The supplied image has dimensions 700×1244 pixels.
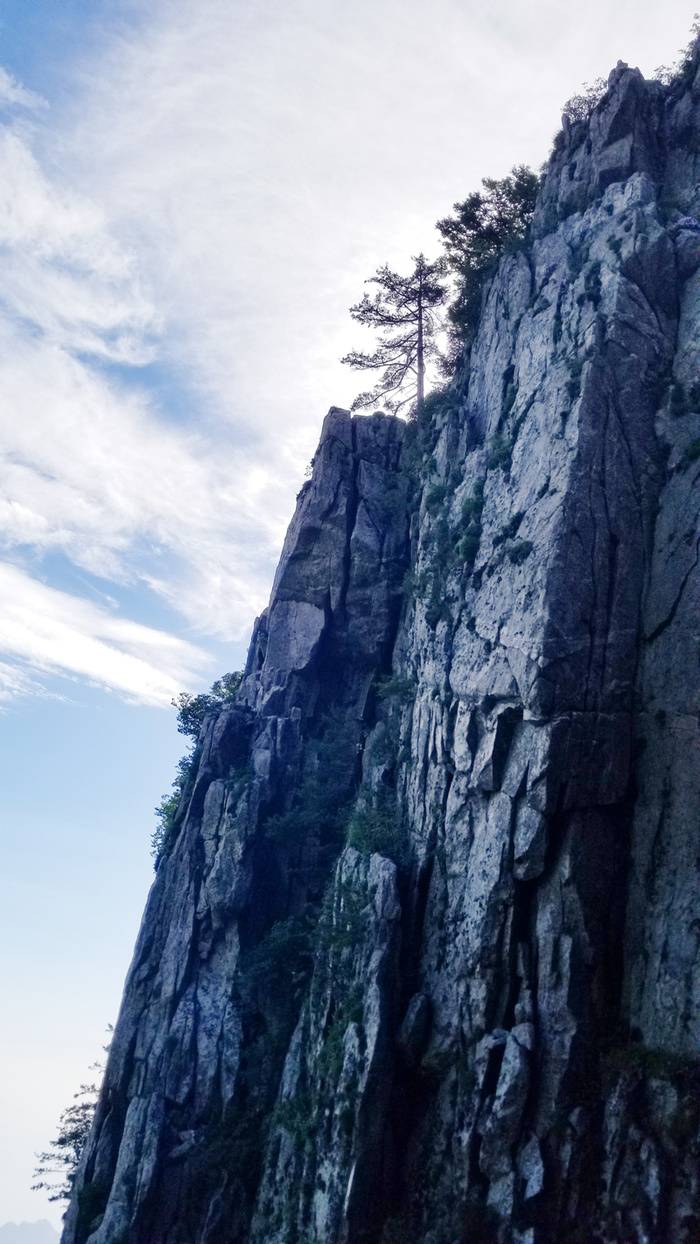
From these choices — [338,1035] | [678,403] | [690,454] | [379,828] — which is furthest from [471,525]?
[338,1035]

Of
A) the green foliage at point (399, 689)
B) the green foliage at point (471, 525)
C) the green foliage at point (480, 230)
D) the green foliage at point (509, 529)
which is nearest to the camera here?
the green foliage at point (509, 529)

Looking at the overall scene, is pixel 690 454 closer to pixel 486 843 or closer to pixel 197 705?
pixel 486 843

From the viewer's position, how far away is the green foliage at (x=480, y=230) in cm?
4275

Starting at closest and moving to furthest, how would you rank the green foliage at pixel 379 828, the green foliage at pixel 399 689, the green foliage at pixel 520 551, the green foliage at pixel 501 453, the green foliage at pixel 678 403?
the green foliage at pixel 678 403 → the green foliage at pixel 520 551 → the green foliage at pixel 379 828 → the green foliage at pixel 501 453 → the green foliage at pixel 399 689

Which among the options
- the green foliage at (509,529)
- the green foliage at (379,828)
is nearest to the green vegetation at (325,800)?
the green foliage at (379,828)

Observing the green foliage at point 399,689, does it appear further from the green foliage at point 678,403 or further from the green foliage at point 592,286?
the green foliage at point 592,286

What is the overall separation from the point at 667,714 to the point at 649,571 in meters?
4.92

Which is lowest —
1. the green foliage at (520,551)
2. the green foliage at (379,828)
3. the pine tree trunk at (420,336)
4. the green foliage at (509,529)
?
the green foliage at (379,828)

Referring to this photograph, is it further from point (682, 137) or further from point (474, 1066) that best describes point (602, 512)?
point (682, 137)

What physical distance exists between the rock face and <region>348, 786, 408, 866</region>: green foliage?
0.59ft

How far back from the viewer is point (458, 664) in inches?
1224

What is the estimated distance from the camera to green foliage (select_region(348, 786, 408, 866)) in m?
31.1

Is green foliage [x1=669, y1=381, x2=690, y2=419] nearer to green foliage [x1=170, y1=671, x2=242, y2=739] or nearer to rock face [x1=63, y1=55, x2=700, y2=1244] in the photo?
rock face [x1=63, y1=55, x2=700, y2=1244]

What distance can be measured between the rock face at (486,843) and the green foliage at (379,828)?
0.59 ft
